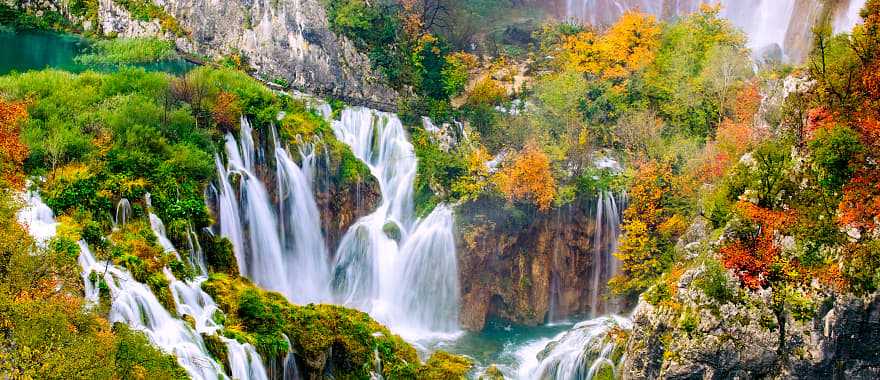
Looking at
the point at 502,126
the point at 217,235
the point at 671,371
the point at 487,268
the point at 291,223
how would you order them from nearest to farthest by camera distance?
the point at 671,371, the point at 217,235, the point at 291,223, the point at 487,268, the point at 502,126

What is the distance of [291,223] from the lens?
105 ft

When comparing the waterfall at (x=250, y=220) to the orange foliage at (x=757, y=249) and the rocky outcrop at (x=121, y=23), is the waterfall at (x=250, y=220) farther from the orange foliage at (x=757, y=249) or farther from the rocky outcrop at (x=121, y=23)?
the rocky outcrop at (x=121, y=23)

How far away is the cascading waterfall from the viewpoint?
60.8 feet

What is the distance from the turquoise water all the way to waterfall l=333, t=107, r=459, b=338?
14.0 metres

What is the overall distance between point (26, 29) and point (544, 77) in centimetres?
2851

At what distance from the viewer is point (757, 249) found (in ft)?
76.1

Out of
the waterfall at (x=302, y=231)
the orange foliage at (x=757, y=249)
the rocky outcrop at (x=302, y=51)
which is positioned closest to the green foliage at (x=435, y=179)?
the waterfall at (x=302, y=231)

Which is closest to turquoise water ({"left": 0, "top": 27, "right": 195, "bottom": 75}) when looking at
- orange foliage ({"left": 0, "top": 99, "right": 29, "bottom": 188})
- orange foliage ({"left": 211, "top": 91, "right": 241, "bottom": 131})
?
orange foliage ({"left": 211, "top": 91, "right": 241, "bottom": 131})

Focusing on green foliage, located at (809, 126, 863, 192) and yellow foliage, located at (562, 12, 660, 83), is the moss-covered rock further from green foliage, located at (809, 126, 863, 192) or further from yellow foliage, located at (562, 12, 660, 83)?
yellow foliage, located at (562, 12, 660, 83)

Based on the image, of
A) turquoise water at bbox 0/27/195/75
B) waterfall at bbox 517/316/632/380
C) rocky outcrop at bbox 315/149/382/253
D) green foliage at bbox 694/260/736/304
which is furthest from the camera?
turquoise water at bbox 0/27/195/75

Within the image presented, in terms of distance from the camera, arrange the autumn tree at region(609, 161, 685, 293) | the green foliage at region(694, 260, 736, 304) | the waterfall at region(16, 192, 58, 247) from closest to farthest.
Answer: the waterfall at region(16, 192, 58, 247), the green foliage at region(694, 260, 736, 304), the autumn tree at region(609, 161, 685, 293)

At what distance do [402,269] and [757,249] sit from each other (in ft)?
48.3

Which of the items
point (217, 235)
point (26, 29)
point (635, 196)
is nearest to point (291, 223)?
point (217, 235)

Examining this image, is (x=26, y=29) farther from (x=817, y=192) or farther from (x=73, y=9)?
(x=817, y=192)
